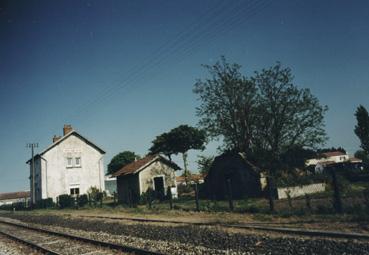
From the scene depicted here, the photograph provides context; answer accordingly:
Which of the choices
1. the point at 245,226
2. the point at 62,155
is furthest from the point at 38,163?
the point at 245,226

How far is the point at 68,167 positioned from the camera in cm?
4044

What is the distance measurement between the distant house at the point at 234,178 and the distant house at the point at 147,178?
5.06 metres

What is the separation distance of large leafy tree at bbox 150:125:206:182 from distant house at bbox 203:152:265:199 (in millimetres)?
30596

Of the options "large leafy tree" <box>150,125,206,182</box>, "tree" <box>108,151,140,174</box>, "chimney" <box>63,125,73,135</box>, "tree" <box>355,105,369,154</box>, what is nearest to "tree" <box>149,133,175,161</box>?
"large leafy tree" <box>150,125,206,182</box>

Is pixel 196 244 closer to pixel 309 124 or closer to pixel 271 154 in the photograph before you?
pixel 271 154

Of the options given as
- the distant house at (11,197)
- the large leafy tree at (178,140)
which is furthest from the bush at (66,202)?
the distant house at (11,197)

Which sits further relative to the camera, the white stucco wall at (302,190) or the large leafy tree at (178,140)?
the large leafy tree at (178,140)

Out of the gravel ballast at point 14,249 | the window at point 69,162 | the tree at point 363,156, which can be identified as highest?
the window at point 69,162

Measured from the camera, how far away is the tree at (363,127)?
55906 millimetres

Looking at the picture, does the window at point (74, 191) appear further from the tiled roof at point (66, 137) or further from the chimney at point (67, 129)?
the chimney at point (67, 129)

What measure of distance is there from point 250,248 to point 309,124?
30.1m

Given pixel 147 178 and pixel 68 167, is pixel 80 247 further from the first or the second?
pixel 68 167

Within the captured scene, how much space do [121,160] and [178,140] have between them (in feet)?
57.9

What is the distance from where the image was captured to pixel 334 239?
7.30 m
